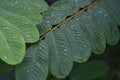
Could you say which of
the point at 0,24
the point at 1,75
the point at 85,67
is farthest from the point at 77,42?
the point at 85,67

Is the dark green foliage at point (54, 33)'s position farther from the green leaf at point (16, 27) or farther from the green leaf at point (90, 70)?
the green leaf at point (90, 70)

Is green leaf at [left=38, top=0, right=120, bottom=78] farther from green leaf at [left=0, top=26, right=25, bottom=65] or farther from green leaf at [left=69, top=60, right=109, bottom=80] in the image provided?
green leaf at [left=69, top=60, right=109, bottom=80]

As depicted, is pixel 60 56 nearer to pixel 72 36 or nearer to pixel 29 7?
pixel 72 36

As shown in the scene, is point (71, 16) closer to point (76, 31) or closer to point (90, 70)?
point (76, 31)

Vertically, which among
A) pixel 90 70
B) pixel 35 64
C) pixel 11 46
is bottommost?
pixel 90 70

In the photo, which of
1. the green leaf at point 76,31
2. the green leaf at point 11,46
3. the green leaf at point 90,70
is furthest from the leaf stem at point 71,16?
the green leaf at point 90,70

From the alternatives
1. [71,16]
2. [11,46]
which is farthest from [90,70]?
[11,46]
